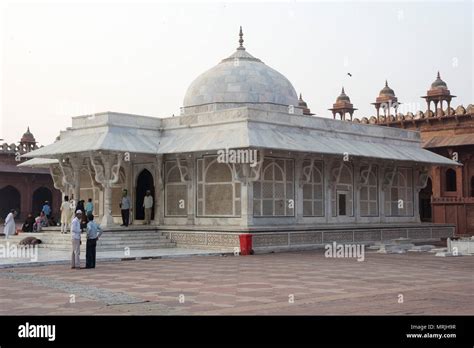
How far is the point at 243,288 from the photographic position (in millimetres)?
11438

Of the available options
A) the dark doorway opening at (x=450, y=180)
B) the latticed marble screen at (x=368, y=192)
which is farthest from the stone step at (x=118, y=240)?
the dark doorway opening at (x=450, y=180)

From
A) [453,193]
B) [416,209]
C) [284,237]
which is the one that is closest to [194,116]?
[284,237]

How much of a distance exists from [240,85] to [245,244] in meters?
8.42

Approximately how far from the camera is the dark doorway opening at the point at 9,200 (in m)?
45.5

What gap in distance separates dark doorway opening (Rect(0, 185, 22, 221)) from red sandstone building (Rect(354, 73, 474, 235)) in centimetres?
2389

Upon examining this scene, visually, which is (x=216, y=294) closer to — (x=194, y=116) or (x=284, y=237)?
(x=284, y=237)

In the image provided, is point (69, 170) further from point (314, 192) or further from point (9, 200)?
point (9, 200)

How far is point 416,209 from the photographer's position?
94.7ft

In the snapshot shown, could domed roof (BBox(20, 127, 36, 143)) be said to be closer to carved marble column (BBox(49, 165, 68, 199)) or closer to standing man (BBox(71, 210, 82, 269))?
carved marble column (BBox(49, 165, 68, 199))

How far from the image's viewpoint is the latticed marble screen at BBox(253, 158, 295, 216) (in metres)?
22.3

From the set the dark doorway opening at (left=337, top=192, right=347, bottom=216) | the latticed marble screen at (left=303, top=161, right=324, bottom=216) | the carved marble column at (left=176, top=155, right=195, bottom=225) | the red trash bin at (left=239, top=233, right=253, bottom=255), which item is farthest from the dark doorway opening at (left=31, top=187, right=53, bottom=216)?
the red trash bin at (left=239, top=233, right=253, bottom=255)

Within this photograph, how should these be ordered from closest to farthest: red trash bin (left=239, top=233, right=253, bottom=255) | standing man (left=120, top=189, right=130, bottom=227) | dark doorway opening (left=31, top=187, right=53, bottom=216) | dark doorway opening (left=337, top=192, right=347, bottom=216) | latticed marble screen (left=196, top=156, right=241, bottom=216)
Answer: red trash bin (left=239, top=233, right=253, bottom=255) → latticed marble screen (left=196, top=156, right=241, bottom=216) → standing man (left=120, top=189, right=130, bottom=227) → dark doorway opening (left=337, top=192, right=347, bottom=216) → dark doorway opening (left=31, top=187, right=53, bottom=216)

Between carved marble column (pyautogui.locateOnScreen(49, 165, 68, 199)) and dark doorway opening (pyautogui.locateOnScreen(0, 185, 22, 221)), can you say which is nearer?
carved marble column (pyautogui.locateOnScreen(49, 165, 68, 199))

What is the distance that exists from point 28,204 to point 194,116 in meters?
22.7
